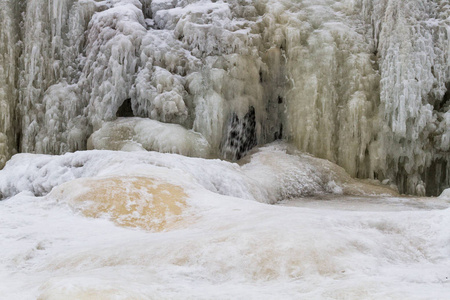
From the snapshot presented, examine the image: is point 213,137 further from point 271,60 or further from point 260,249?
point 260,249

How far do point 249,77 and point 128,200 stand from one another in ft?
32.5

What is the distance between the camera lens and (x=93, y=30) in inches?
676

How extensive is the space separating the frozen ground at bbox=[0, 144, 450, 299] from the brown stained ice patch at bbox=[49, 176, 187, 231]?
0.07 feet

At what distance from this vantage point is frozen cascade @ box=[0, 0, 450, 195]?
15.5 meters

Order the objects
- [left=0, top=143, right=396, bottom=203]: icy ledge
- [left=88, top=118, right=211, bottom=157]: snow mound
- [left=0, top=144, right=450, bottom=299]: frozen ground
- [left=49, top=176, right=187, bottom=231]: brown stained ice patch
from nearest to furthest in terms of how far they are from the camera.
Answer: [left=0, top=144, right=450, bottom=299]: frozen ground → [left=49, top=176, right=187, bottom=231]: brown stained ice patch → [left=0, top=143, right=396, bottom=203]: icy ledge → [left=88, top=118, right=211, bottom=157]: snow mound

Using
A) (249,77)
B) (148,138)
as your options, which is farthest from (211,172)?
(249,77)

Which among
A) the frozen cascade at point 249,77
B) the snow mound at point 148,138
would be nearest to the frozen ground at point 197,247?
the snow mound at point 148,138

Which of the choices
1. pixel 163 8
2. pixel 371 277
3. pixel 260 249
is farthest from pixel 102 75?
pixel 371 277

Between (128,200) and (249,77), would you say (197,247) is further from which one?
(249,77)

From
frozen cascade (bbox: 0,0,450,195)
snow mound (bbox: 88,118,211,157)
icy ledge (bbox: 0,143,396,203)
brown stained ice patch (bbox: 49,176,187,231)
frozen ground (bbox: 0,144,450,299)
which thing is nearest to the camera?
frozen ground (bbox: 0,144,450,299)

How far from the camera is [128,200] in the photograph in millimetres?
7848

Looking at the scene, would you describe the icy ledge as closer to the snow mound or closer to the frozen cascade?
the frozen cascade

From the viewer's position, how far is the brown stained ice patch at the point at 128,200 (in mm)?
7352

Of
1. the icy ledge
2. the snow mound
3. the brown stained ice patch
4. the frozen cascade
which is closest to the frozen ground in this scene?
the brown stained ice patch
